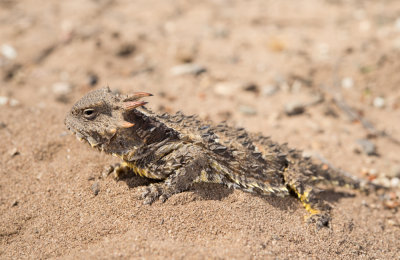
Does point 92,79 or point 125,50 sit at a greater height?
point 125,50

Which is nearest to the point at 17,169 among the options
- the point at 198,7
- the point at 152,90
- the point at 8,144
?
the point at 8,144

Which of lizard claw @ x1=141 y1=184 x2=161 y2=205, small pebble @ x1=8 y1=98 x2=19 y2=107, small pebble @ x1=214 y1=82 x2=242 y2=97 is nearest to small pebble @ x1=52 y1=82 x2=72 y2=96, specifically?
small pebble @ x1=8 y1=98 x2=19 y2=107

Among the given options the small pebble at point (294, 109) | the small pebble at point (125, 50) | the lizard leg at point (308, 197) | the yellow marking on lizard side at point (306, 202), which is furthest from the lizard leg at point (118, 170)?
the small pebble at point (125, 50)

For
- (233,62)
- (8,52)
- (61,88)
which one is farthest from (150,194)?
(8,52)

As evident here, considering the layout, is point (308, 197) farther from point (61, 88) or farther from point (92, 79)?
point (61, 88)

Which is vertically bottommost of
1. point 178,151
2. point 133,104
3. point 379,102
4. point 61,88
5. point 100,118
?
point 379,102

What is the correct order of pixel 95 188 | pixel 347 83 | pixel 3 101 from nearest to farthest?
pixel 95 188
pixel 3 101
pixel 347 83

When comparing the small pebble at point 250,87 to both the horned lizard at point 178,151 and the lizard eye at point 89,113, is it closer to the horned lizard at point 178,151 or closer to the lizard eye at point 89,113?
the horned lizard at point 178,151
